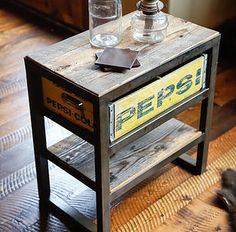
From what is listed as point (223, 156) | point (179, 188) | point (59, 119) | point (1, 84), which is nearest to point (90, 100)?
point (59, 119)

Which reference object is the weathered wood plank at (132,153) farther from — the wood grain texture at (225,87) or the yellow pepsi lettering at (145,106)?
the wood grain texture at (225,87)

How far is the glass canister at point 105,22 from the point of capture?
1.54 m

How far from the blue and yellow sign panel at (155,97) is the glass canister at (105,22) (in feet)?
0.60

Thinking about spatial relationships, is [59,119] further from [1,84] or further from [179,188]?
[1,84]

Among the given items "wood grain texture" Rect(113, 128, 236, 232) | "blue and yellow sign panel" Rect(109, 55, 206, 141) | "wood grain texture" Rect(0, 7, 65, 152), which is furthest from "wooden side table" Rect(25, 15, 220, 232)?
"wood grain texture" Rect(0, 7, 65, 152)

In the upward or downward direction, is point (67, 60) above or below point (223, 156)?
above

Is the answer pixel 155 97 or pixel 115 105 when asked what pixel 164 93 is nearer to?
pixel 155 97

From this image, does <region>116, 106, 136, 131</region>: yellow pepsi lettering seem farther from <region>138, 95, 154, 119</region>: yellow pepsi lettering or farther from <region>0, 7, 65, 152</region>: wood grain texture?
<region>0, 7, 65, 152</region>: wood grain texture

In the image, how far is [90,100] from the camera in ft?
4.29

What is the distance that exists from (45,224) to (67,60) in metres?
0.53

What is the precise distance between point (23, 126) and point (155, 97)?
0.77 m

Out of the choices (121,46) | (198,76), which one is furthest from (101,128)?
(198,76)

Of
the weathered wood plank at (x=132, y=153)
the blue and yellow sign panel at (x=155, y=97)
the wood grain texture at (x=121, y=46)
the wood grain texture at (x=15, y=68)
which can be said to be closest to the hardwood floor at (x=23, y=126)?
the wood grain texture at (x=15, y=68)

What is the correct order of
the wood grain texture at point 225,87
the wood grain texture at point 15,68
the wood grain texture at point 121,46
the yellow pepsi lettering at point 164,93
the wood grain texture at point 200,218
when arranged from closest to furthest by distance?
the wood grain texture at point 121,46
the yellow pepsi lettering at point 164,93
the wood grain texture at point 200,218
the wood grain texture at point 15,68
the wood grain texture at point 225,87
